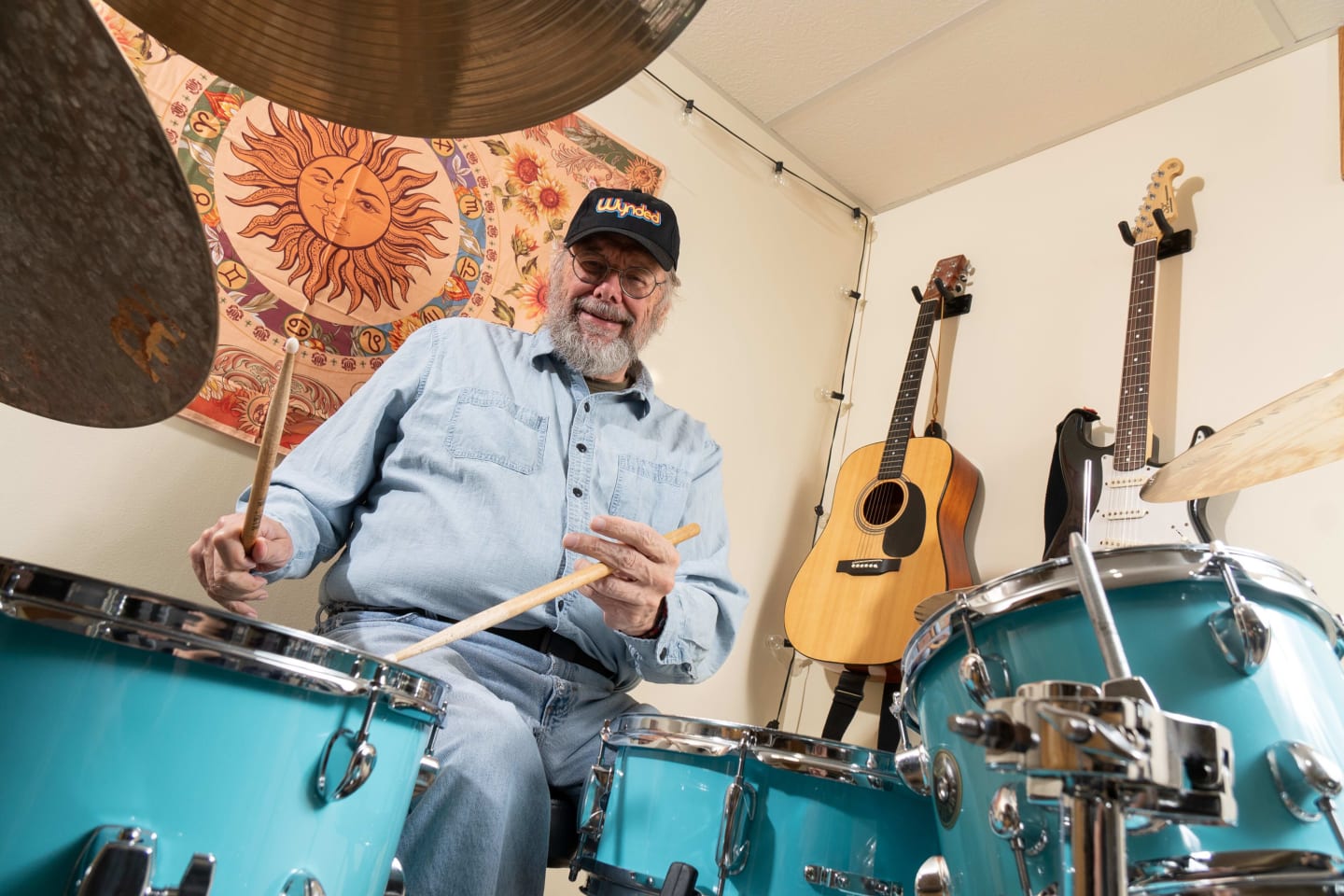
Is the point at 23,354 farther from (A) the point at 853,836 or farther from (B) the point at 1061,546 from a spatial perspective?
(B) the point at 1061,546

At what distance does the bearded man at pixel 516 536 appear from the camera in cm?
102

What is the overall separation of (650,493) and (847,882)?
2.41ft

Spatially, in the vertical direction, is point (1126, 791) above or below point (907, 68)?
below

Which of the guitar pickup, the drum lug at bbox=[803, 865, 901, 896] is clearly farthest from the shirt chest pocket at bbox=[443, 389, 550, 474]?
the guitar pickup

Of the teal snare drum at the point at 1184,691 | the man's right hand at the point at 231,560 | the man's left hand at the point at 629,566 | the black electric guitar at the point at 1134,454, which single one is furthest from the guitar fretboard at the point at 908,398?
the man's right hand at the point at 231,560

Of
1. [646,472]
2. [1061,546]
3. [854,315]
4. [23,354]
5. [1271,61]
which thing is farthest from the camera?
[854,315]

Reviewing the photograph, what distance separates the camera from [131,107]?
1.27 feet

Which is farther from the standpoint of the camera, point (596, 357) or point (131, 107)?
point (596, 357)

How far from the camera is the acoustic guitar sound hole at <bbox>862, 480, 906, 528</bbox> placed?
201 cm

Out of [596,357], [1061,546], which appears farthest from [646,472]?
[1061,546]

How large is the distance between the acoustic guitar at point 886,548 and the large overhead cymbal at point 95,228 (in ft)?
5.11

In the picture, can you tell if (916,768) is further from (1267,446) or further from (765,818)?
(1267,446)

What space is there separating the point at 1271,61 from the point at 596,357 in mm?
1733

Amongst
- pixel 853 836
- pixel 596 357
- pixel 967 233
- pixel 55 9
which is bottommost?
pixel 853 836
